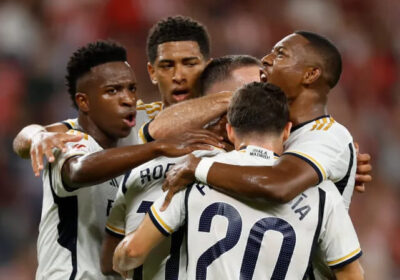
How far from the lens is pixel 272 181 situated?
308cm

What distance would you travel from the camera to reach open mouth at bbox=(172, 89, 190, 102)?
4.29 m

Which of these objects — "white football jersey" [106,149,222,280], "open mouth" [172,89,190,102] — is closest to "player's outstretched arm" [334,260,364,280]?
"white football jersey" [106,149,222,280]

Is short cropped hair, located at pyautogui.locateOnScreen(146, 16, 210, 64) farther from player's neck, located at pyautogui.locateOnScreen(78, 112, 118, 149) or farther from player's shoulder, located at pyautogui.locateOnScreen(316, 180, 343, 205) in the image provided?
player's shoulder, located at pyautogui.locateOnScreen(316, 180, 343, 205)

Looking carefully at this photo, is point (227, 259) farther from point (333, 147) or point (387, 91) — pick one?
point (387, 91)

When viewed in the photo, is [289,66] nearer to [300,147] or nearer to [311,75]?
[311,75]

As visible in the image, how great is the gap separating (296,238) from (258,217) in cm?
18

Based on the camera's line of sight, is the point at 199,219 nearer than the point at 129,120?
Yes

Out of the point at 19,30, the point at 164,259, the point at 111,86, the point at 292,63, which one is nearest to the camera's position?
the point at 164,259

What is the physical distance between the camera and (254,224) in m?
3.13

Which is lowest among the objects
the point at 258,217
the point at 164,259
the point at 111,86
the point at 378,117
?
the point at 378,117

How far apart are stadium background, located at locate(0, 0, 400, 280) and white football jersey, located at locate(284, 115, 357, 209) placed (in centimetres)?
521

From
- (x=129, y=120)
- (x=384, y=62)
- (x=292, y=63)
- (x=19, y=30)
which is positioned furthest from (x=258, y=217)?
(x=384, y=62)

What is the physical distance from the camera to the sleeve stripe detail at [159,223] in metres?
3.18

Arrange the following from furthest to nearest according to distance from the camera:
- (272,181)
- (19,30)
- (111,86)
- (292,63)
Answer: (19,30), (111,86), (292,63), (272,181)
